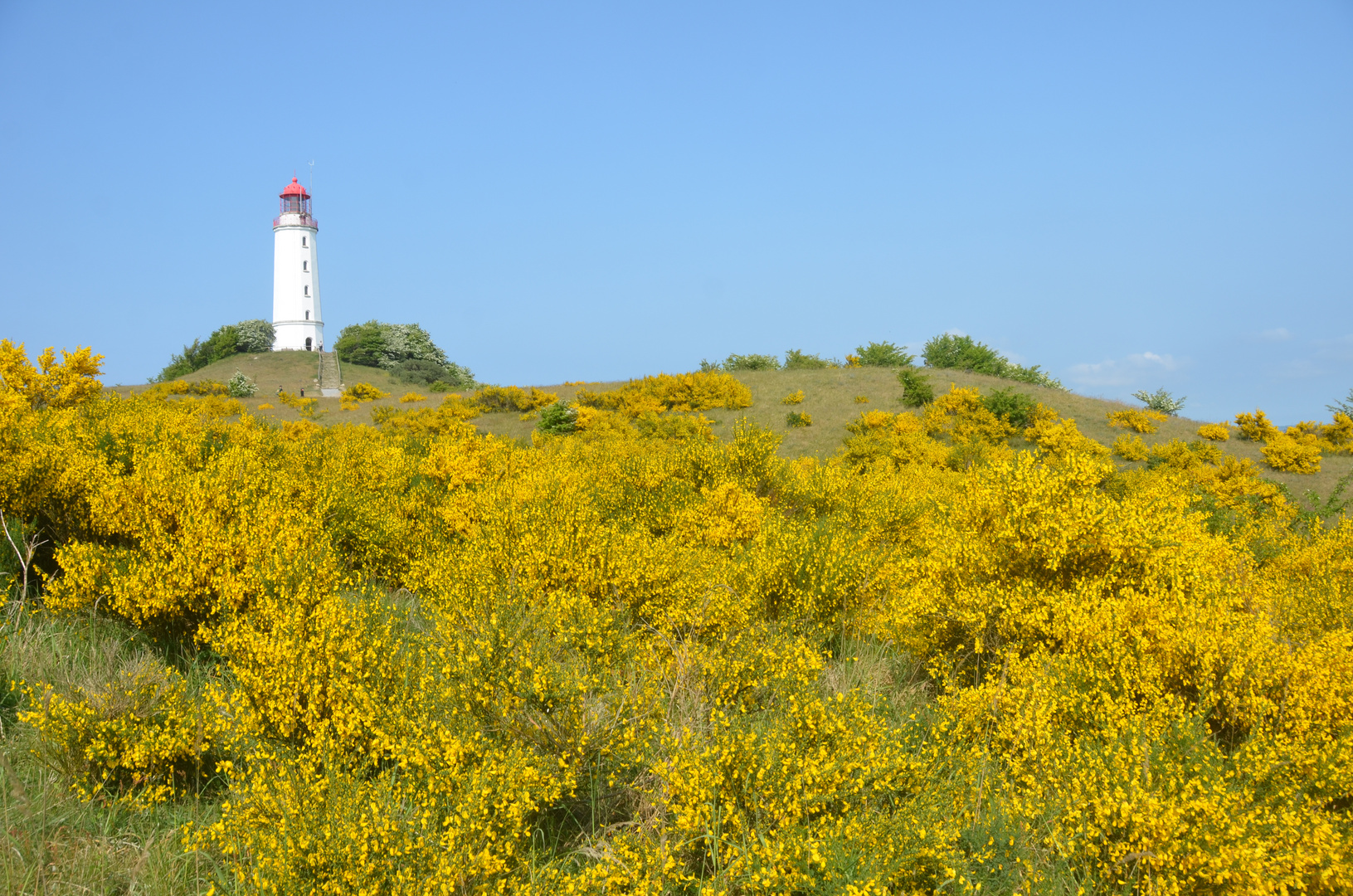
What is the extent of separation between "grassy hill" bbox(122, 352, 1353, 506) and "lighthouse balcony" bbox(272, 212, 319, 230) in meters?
21.8

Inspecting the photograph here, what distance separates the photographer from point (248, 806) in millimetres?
3361

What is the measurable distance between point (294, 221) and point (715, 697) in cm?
6584

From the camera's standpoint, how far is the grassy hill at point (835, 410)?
26.8 meters

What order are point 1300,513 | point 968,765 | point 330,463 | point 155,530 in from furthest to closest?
1. point 1300,513
2. point 330,463
3. point 155,530
4. point 968,765

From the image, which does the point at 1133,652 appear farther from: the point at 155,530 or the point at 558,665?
the point at 155,530

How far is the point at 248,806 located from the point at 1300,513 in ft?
67.9

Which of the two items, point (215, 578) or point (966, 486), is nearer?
point (215, 578)

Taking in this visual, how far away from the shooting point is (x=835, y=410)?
3206 cm

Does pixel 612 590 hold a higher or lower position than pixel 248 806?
higher

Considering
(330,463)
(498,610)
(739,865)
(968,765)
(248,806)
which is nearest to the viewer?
(739,865)

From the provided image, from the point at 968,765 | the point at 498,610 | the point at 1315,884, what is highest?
the point at 498,610

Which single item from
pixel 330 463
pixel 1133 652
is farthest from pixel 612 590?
pixel 330 463

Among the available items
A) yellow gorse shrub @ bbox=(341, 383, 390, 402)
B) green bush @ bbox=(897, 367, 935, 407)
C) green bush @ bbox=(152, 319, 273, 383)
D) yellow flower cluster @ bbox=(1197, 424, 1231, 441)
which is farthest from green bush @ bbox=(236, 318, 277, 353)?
yellow flower cluster @ bbox=(1197, 424, 1231, 441)

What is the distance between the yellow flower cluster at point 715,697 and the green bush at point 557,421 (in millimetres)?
19759
